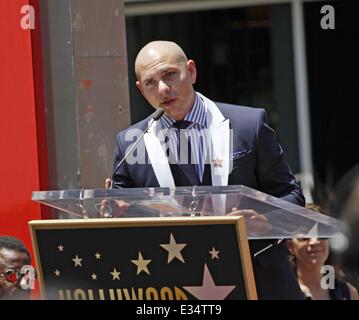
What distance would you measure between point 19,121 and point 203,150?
166 centimetres

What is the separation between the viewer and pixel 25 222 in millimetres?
5727

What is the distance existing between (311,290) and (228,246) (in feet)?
5.89

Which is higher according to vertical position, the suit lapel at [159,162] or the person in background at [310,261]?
the suit lapel at [159,162]

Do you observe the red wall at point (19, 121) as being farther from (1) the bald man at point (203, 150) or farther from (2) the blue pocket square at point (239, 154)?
(2) the blue pocket square at point (239, 154)

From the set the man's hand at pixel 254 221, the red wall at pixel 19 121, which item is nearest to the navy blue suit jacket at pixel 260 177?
the man's hand at pixel 254 221

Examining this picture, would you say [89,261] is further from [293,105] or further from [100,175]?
[293,105]

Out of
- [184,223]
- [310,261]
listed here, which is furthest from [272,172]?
[310,261]

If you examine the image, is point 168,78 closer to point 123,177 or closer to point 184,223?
point 123,177

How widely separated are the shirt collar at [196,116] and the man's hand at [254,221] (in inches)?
25.1

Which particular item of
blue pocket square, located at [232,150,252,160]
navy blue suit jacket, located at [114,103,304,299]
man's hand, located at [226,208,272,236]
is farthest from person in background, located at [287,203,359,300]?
man's hand, located at [226,208,272,236]

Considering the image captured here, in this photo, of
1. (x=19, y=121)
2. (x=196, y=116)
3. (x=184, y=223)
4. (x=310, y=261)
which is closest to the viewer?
(x=184, y=223)

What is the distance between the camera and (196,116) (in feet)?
14.5

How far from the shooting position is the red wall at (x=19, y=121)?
5711 millimetres

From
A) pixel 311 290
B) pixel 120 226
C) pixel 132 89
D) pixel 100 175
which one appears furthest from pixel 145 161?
pixel 132 89
